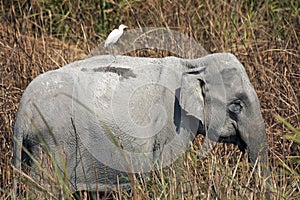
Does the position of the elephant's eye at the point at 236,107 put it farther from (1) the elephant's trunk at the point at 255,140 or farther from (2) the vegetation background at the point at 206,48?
(2) the vegetation background at the point at 206,48

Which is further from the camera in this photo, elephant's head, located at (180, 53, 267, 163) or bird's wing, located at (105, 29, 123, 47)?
bird's wing, located at (105, 29, 123, 47)

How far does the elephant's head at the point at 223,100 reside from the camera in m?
3.74

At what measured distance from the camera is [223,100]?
3.76 metres

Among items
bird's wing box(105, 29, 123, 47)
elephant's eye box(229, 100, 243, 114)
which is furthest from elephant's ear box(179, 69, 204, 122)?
bird's wing box(105, 29, 123, 47)

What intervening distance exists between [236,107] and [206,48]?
Result: 1.55 meters

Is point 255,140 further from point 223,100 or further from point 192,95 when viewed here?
point 192,95

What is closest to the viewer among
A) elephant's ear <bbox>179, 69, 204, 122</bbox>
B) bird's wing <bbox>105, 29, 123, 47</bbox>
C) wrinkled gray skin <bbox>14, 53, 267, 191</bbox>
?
wrinkled gray skin <bbox>14, 53, 267, 191</bbox>

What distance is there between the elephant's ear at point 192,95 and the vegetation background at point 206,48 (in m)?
0.23

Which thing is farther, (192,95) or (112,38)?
(112,38)

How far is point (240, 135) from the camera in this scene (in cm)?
377

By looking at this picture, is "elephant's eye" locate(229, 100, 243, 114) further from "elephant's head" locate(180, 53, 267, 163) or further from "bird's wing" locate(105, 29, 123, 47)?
"bird's wing" locate(105, 29, 123, 47)

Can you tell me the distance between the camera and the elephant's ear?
12.2 ft

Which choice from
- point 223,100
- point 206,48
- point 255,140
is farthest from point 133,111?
point 206,48

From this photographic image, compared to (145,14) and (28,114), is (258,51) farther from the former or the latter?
(28,114)
